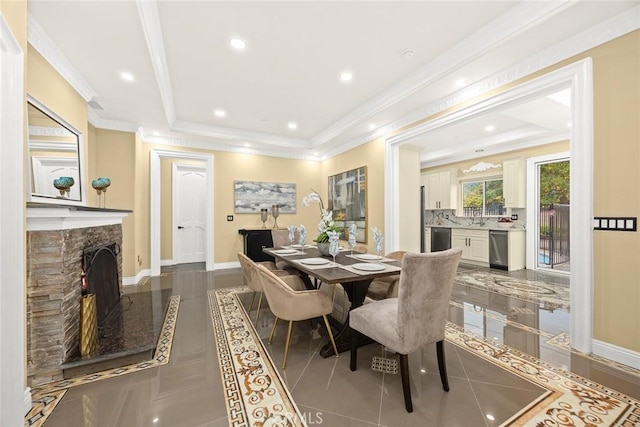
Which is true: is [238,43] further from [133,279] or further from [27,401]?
[133,279]

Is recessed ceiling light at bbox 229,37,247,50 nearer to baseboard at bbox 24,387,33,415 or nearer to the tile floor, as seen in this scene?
the tile floor

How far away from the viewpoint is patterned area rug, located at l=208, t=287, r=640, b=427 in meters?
1.46

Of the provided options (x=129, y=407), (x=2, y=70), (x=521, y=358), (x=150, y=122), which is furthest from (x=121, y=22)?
(x=521, y=358)

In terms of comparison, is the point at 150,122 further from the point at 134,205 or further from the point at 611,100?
the point at 611,100

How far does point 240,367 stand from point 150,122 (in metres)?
4.12

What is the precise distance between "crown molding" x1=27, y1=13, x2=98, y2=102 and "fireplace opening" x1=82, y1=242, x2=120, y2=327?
177 cm

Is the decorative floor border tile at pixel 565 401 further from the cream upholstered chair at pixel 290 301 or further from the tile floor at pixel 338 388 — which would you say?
the cream upholstered chair at pixel 290 301

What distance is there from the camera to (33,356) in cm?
180

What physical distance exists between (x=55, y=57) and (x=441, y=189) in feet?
23.9

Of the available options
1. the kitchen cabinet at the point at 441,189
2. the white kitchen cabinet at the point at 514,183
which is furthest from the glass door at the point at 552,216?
the kitchen cabinet at the point at 441,189

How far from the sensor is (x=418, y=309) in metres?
1.57

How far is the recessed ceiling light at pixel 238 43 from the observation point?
2.54 meters

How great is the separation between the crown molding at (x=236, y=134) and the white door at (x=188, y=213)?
152 centimetres

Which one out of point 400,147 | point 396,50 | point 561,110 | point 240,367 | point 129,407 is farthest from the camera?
point 400,147
